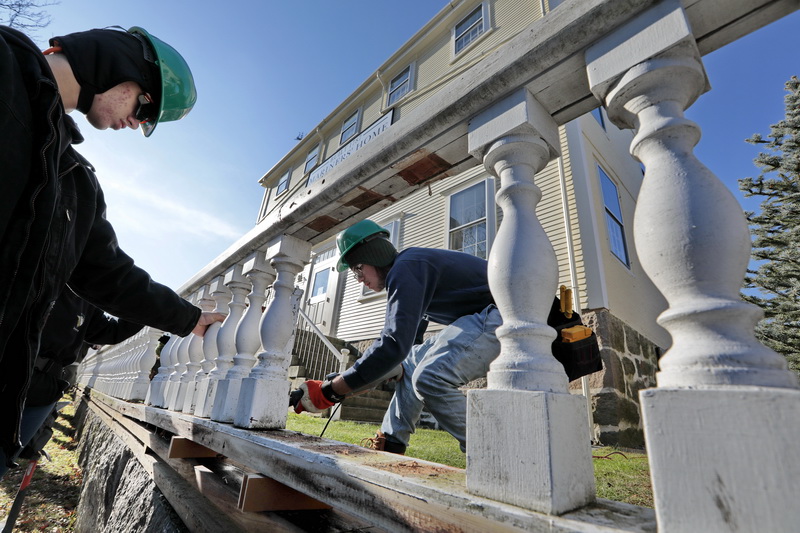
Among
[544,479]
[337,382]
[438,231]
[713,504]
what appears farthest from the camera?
[438,231]

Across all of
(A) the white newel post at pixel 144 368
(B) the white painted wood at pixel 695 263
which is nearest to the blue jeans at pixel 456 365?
(B) the white painted wood at pixel 695 263

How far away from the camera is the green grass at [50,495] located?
422 cm

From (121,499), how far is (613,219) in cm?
744

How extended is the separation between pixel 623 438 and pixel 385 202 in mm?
4577

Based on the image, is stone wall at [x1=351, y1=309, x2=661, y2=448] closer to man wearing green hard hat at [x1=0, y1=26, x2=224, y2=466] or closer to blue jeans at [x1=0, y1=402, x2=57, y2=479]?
blue jeans at [x1=0, y1=402, x2=57, y2=479]

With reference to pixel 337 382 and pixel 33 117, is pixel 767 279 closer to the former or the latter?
pixel 337 382

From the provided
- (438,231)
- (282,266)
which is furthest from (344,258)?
(438,231)

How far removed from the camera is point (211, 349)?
9.06 feet

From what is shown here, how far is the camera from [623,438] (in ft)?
15.0

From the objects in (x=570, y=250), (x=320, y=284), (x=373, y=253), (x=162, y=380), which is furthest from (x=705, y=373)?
(x=320, y=284)

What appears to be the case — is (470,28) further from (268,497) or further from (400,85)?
(268,497)

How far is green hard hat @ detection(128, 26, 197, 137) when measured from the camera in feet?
5.08

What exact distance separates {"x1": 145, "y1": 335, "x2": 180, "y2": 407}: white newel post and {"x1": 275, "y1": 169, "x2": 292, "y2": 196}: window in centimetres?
1111

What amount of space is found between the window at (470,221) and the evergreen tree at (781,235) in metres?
7.39
